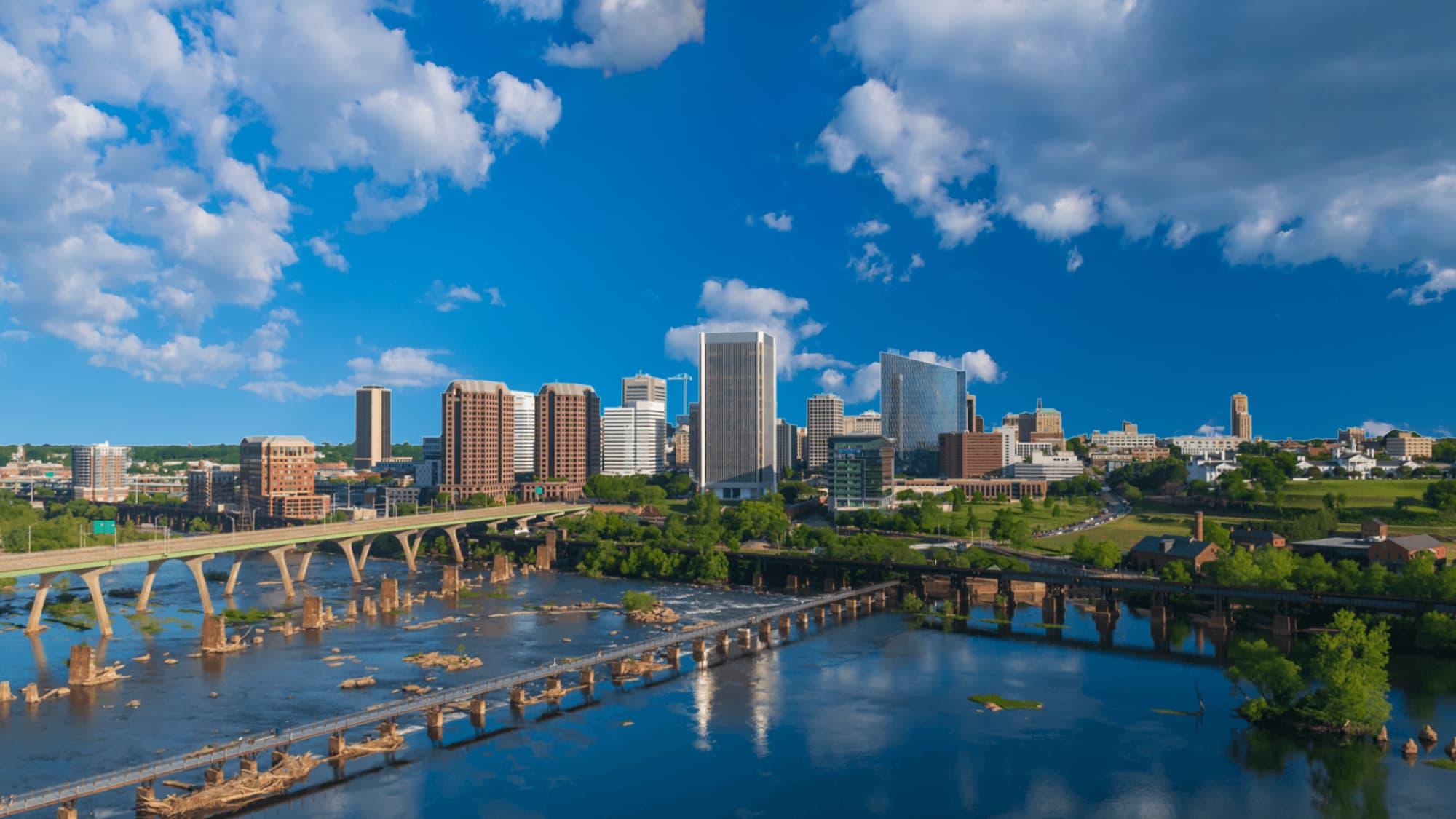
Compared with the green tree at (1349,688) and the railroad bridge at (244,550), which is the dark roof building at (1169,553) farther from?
the railroad bridge at (244,550)

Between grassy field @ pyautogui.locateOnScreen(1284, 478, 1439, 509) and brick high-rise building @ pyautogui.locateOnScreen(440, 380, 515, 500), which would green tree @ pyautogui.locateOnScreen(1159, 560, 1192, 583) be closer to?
grassy field @ pyautogui.locateOnScreen(1284, 478, 1439, 509)

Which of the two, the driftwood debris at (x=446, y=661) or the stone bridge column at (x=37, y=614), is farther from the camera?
the stone bridge column at (x=37, y=614)

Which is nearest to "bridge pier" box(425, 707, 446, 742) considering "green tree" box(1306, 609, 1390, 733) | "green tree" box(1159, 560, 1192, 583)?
"green tree" box(1306, 609, 1390, 733)

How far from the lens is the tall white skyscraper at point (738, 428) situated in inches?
7785

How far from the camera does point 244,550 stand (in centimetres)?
10525

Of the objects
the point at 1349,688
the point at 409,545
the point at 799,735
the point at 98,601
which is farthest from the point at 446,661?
the point at 409,545

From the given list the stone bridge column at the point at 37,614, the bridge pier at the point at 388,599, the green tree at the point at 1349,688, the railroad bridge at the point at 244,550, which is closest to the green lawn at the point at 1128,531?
the green tree at the point at 1349,688

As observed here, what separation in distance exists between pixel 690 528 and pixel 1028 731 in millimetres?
83158

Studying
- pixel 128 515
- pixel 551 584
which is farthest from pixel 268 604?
pixel 128 515

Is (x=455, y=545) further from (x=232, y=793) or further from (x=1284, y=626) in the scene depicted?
(x=1284, y=626)

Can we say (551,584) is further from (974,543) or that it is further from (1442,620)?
(1442,620)

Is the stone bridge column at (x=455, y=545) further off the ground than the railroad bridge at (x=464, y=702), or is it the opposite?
the stone bridge column at (x=455, y=545)

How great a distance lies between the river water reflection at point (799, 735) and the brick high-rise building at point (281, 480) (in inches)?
3722

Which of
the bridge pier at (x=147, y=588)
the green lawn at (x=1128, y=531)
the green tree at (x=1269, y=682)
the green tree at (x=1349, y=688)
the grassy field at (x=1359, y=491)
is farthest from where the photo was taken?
the grassy field at (x=1359, y=491)
